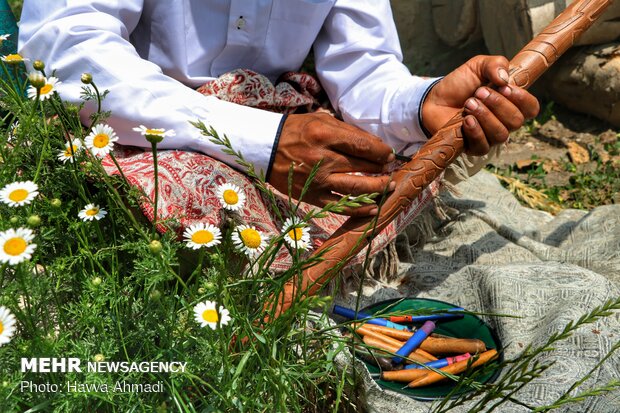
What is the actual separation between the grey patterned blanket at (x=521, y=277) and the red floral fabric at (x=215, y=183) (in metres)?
0.23

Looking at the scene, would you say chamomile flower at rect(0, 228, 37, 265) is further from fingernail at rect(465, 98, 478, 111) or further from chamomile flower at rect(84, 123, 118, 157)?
fingernail at rect(465, 98, 478, 111)

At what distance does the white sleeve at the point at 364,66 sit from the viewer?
2578mm

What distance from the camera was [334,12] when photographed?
2.66m

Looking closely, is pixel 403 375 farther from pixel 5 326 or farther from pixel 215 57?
pixel 215 57

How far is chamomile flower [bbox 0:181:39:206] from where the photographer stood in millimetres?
1230

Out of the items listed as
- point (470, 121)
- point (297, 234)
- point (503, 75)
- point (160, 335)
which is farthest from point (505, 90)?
point (160, 335)

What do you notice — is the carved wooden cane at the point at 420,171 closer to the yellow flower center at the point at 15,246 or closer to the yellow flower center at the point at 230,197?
the yellow flower center at the point at 230,197

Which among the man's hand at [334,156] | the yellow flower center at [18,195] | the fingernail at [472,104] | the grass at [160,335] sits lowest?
the grass at [160,335]

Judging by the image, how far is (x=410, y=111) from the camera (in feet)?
7.94

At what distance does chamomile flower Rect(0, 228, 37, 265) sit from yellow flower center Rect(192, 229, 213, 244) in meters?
0.29

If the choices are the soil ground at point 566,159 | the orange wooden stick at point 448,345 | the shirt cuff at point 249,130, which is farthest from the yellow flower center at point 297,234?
the soil ground at point 566,159

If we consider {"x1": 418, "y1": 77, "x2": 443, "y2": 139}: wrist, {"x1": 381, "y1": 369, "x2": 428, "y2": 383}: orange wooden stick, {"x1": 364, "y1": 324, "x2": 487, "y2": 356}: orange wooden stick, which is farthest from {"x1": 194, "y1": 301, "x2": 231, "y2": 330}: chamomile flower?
{"x1": 418, "y1": 77, "x2": 443, "y2": 139}: wrist

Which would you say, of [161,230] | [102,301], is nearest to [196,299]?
[102,301]

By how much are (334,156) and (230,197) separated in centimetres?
61
